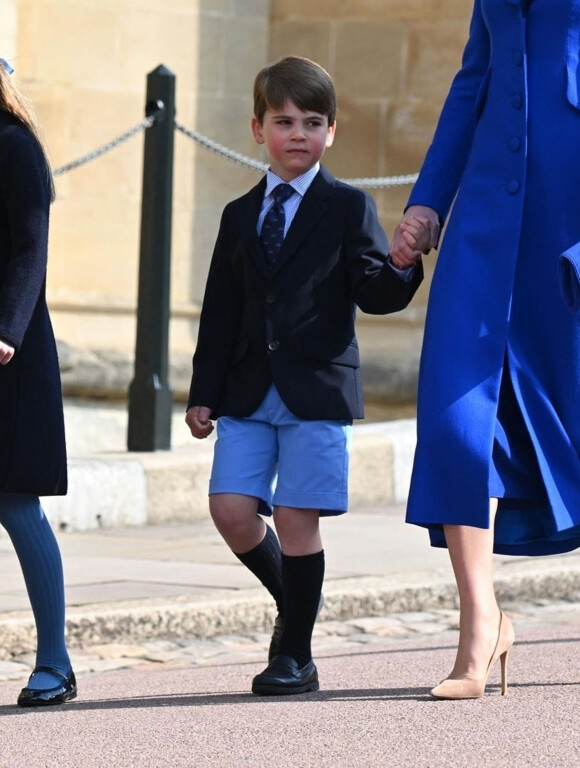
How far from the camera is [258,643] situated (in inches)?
221

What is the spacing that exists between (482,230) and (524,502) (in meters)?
0.61

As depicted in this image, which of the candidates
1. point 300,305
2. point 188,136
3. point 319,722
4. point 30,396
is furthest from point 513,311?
point 188,136

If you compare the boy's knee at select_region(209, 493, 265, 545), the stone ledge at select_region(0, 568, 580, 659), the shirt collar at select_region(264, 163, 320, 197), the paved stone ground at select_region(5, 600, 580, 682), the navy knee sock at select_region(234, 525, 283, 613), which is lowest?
the paved stone ground at select_region(5, 600, 580, 682)

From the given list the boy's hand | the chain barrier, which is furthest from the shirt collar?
the chain barrier

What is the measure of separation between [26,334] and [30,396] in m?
0.14

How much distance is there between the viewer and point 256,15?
10.5m

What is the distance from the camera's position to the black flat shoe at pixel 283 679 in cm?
439

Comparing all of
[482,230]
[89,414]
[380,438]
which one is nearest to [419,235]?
[482,230]

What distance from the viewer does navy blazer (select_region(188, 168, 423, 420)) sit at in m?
4.48

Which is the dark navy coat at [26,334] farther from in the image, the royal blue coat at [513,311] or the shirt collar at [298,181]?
the royal blue coat at [513,311]

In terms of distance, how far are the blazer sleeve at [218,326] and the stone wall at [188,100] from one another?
202 inches

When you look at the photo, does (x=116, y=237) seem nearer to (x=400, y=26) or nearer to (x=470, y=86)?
(x=400, y=26)

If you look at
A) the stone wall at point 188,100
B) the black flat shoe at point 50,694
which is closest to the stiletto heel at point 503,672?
the black flat shoe at point 50,694

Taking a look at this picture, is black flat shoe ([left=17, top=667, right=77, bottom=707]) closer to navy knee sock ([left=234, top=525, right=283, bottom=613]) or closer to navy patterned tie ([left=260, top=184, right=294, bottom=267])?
navy knee sock ([left=234, top=525, right=283, bottom=613])
